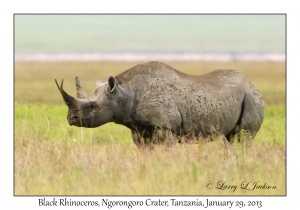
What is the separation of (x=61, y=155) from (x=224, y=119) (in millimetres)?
3152

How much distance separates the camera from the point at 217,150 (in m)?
11.5

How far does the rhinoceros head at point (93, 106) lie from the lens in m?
11.7

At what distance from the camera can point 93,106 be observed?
12.0 m

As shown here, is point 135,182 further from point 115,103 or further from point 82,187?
point 115,103

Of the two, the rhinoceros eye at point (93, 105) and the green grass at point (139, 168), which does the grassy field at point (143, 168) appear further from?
the rhinoceros eye at point (93, 105)

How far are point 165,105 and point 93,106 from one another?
1227 millimetres

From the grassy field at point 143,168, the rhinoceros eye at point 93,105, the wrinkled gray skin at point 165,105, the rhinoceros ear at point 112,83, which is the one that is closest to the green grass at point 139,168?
the grassy field at point 143,168

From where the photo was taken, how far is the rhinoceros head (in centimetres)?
1171

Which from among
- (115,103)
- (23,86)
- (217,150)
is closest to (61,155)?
(115,103)

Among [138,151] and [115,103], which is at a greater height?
[115,103]
